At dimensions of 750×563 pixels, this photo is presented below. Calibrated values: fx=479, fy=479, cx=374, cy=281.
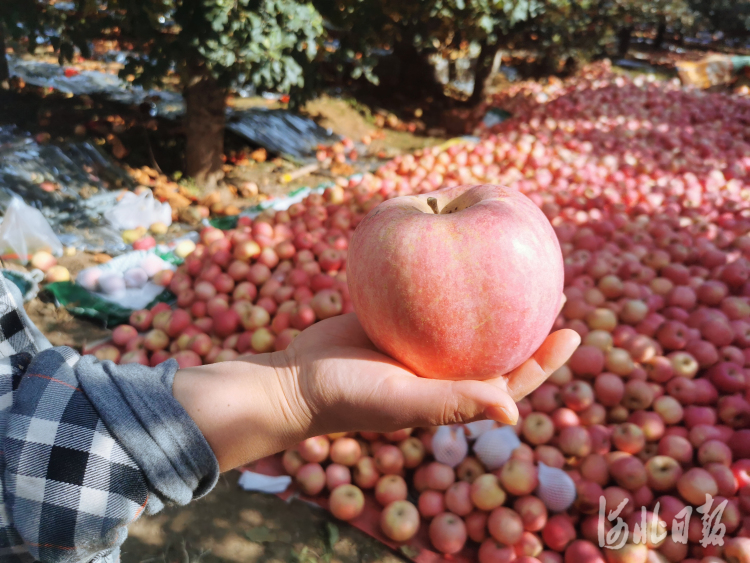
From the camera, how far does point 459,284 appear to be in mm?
1229

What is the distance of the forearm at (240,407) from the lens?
1.09 m

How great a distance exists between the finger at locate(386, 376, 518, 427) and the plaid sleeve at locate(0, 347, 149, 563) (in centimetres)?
59

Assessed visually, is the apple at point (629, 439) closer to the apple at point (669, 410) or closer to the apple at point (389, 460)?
the apple at point (669, 410)

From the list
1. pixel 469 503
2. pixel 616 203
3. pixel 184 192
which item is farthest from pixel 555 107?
pixel 469 503

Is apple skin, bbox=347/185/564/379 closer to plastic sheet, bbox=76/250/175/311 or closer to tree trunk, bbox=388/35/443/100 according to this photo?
plastic sheet, bbox=76/250/175/311

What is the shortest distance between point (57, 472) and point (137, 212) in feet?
11.8

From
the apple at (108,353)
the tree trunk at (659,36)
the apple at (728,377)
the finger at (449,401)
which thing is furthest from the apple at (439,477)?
the tree trunk at (659,36)

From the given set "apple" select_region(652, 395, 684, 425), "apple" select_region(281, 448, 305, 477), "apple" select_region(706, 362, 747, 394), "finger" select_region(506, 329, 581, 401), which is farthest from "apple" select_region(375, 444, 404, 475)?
"apple" select_region(706, 362, 747, 394)

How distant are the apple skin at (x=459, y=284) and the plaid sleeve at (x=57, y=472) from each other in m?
0.70

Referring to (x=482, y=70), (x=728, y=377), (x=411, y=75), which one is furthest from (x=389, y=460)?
(x=411, y=75)

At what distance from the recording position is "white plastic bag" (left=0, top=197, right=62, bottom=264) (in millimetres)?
3320

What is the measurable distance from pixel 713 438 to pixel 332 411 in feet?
6.67

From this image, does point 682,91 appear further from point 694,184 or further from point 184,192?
point 184,192

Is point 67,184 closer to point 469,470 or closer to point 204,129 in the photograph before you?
point 204,129
